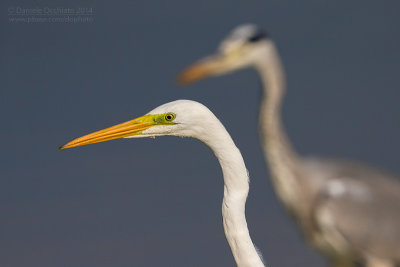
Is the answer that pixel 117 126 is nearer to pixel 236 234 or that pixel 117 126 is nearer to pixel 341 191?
pixel 236 234

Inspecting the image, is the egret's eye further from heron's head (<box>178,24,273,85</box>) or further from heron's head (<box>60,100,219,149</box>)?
heron's head (<box>178,24,273,85</box>)

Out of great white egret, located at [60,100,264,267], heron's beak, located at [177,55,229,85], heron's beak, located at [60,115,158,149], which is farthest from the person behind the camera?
heron's beak, located at [177,55,229,85]

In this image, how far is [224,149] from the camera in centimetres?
279

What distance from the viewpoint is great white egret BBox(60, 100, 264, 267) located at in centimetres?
278

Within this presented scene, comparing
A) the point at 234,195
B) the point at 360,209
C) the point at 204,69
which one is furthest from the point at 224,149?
the point at 360,209

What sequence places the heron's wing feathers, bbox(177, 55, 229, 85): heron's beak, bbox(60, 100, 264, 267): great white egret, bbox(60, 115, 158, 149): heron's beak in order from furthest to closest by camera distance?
the heron's wing feathers
bbox(177, 55, 229, 85): heron's beak
bbox(60, 115, 158, 149): heron's beak
bbox(60, 100, 264, 267): great white egret

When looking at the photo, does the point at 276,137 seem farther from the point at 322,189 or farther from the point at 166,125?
the point at 166,125

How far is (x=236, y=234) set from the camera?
113 inches

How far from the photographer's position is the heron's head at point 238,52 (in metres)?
4.94

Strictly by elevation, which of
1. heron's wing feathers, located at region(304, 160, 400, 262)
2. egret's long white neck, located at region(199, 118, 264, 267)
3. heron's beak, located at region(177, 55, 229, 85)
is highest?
heron's beak, located at region(177, 55, 229, 85)

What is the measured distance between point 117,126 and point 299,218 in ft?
8.62

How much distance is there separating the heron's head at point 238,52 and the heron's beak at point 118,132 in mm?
1790

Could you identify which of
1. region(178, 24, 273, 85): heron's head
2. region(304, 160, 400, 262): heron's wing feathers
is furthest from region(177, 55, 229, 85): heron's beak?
region(304, 160, 400, 262): heron's wing feathers

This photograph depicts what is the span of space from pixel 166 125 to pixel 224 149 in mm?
279
